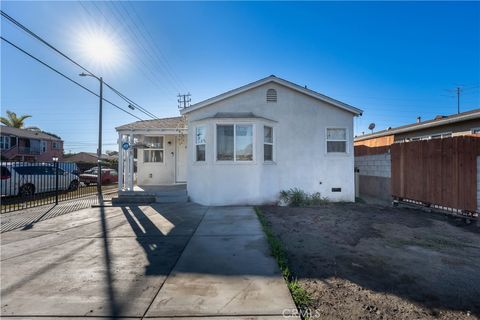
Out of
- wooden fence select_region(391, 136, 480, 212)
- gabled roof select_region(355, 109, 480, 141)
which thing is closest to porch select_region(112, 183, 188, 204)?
wooden fence select_region(391, 136, 480, 212)

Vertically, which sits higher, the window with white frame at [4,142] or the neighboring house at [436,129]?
the window with white frame at [4,142]

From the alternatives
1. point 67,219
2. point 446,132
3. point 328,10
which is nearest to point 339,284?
point 67,219

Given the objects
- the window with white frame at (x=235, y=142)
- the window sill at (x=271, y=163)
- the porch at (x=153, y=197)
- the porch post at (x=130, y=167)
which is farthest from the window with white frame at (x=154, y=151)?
the window sill at (x=271, y=163)

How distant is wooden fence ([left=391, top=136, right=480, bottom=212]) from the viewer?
665 centimetres

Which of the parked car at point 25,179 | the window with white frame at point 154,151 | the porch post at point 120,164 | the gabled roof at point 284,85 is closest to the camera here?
the gabled roof at point 284,85

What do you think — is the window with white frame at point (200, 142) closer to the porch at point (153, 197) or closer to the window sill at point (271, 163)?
the porch at point (153, 197)

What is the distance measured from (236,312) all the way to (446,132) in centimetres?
1218

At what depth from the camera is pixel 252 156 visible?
9500mm

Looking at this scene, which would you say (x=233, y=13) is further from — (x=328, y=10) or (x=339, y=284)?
(x=339, y=284)

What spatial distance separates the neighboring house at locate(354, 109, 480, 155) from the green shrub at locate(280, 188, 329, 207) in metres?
4.18

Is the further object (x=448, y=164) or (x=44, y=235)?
(x=448, y=164)

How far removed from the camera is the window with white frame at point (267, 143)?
9.79 meters

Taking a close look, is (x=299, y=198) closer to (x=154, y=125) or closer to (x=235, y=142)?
(x=235, y=142)

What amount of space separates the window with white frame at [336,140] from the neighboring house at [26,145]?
38.3 metres
